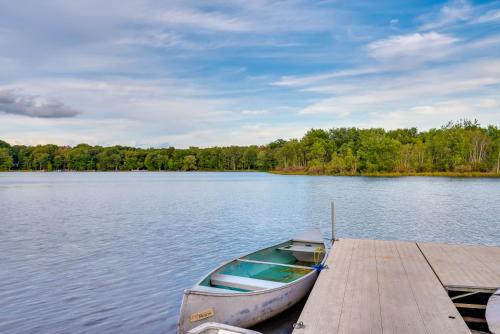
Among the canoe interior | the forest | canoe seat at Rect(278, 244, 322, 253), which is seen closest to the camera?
the canoe interior

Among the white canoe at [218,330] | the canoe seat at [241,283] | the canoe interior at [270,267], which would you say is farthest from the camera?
the canoe interior at [270,267]

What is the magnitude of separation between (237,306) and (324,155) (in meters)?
105

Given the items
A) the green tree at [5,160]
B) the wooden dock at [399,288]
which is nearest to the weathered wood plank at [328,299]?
the wooden dock at [399,288]

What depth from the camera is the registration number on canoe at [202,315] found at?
6.10 metres

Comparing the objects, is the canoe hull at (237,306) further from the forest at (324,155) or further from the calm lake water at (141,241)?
the forest at (324,155)

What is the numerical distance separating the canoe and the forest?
77.9m

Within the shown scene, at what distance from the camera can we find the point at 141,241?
16906mm

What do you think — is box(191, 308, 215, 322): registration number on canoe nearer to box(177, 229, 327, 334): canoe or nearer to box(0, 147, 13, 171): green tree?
box(177, 229, 327, 334): canoe

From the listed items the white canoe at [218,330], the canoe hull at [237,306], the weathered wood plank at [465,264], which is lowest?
the canoe hull at [237,306]

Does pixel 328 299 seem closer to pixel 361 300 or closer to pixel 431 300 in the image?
pixel 361 300

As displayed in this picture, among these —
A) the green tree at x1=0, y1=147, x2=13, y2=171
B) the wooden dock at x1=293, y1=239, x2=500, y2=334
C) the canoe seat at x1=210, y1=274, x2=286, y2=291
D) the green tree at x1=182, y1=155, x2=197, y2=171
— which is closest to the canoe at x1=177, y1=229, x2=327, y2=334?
the canoe seat at x1=210, y1=274, x2=286, y2=291

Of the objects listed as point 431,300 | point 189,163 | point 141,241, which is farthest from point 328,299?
point 189,163

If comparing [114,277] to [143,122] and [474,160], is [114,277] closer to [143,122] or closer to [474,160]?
[143,122]

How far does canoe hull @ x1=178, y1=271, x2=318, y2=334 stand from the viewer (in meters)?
6.11
